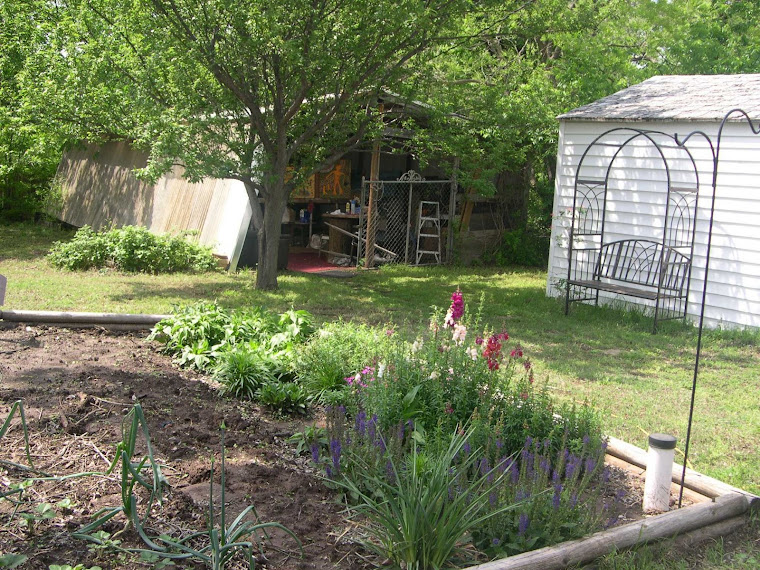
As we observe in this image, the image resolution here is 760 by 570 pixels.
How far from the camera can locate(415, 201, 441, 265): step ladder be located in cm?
1544

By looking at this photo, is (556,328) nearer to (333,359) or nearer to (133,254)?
(333,359)

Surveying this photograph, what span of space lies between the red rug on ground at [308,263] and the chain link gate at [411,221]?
0.78 meters

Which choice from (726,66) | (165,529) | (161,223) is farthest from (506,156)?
(165,529)

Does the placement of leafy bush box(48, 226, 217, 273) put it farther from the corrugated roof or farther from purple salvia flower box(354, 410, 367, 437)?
purple salvia flower box(354, 410, 367, 437)

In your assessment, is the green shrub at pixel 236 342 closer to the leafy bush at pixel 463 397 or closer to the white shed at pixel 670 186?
the leafy bush at pixel 463 397

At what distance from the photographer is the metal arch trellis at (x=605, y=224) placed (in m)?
10.0

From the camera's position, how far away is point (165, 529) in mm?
3537

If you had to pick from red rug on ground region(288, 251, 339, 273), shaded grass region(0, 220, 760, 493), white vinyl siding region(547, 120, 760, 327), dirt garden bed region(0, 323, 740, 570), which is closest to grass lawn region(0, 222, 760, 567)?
shaded grass region(0, 220, 760, 493)

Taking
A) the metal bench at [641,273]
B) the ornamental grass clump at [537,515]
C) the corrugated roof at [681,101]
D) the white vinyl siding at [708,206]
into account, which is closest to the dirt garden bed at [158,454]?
the ornamental grass clump at [537,515]

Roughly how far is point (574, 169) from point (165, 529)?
32.0ft

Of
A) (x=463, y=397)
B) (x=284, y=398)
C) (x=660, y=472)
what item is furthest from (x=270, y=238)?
(x=660, y=472)

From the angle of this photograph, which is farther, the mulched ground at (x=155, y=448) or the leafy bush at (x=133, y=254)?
the leafy bush at (x=133, y=254)

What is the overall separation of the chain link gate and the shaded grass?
3.27ft

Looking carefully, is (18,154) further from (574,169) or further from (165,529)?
(165,529)
